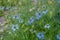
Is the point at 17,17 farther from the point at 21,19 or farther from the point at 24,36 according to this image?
the point at 24,36

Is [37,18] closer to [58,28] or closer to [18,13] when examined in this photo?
[58,28]

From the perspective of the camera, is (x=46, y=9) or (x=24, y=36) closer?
(x=24, y=36)

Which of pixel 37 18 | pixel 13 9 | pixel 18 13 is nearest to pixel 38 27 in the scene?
pixel 37 18

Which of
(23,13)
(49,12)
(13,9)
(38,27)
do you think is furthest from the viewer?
(13,9)

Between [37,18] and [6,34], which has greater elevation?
[37,18]

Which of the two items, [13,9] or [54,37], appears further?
[13,9]

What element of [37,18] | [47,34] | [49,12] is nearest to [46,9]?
[49,12]

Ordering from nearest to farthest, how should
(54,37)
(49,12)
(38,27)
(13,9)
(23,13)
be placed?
(54,37)
(38,27)
(49,12)
(23,13)
(13,9)

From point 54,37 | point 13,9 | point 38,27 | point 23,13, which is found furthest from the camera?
point 13,9

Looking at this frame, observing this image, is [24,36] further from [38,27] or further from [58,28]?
[58,28]
